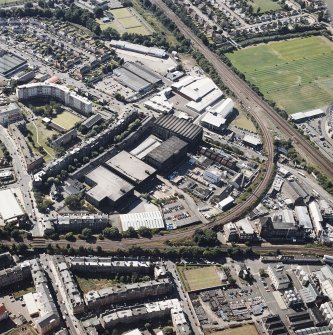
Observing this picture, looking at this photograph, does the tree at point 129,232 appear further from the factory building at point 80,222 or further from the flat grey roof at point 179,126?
the flat grey roof at point 179,126

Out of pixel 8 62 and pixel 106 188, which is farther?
pixel 8 62

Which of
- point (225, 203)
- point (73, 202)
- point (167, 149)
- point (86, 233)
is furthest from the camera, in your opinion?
point (167, 149)

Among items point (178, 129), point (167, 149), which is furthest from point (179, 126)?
point (167, 149)

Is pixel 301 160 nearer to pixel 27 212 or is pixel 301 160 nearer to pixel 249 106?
pixel 249 106

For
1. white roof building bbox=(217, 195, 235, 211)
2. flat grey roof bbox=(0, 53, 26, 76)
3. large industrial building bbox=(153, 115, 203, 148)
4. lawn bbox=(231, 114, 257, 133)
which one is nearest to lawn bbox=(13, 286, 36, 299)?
white roof building bbox=(217, 195, 235, 211)

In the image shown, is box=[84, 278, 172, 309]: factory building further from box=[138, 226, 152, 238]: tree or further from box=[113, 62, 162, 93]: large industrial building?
box=[113, 62, 162, 93]: large industrial building

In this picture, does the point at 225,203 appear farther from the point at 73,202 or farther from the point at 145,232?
the point at 73,202

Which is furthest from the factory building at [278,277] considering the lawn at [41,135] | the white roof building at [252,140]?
the lawn at [41,135]
